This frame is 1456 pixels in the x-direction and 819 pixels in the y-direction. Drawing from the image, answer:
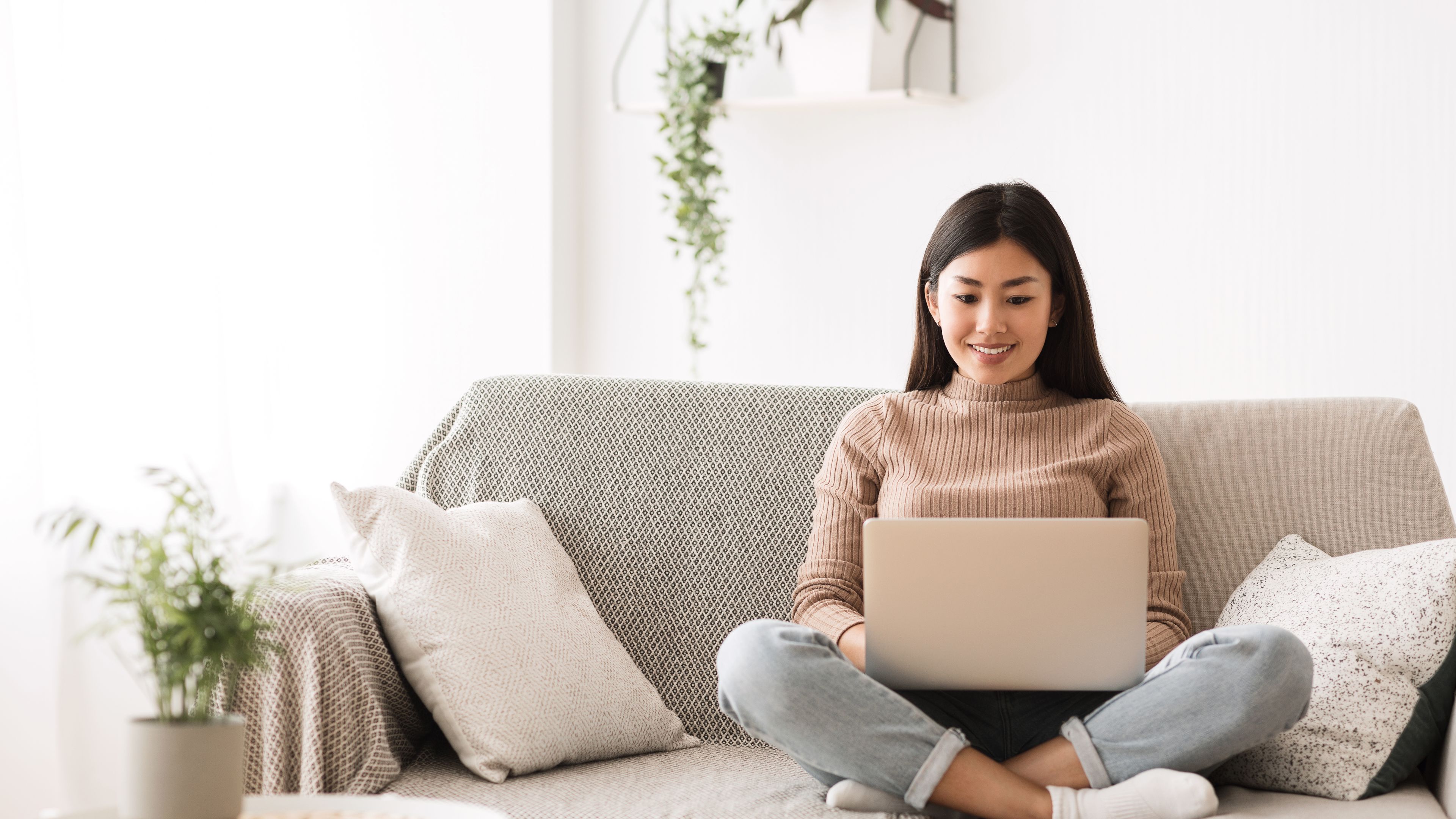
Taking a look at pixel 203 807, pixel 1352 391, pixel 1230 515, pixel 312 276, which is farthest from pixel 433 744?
pixel 1352 391

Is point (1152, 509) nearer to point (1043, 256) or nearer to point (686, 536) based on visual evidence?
point (1043, 256)

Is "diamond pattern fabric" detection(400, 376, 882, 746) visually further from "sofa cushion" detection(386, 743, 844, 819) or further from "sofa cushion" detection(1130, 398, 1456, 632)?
"sofa cushion" detection(1130, 398, 1456, 632)

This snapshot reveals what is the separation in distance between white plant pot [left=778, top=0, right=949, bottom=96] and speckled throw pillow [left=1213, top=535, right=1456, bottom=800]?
1.60 meters

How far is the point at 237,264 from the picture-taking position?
270 centimetres

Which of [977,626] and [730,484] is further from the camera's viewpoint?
[730,484]

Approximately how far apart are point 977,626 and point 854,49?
5.63ft

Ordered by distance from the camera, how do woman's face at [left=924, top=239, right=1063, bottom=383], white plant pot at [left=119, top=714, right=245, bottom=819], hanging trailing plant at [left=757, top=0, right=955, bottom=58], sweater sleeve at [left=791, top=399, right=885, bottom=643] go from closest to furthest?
white plant pot at [left=119, top=714, right=245, bottom=819] → sweater sleeve at [left=791, top=399, right=885, bottom=643] → woman's face at [left=924, top=239, right=1063, bottom=383] → hanging trailing plant at [left=757, top=0, right=955, bottom=58]

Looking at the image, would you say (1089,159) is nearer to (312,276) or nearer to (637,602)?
(637,602)

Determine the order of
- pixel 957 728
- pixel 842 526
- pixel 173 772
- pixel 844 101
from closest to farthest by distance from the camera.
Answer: pixel 173 772, pixel 957 728, pixel 842 526, pixel 844 101

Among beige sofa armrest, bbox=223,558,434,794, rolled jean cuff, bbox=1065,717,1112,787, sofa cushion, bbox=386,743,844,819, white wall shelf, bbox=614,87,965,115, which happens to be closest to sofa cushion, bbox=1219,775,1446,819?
rolled jean cuff, bbox=1065,717,1112,787

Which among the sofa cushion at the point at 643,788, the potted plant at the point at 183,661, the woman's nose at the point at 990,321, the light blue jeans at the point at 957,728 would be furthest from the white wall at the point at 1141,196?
the potted plant at the point at 183,661

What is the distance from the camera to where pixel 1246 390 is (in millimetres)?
2646

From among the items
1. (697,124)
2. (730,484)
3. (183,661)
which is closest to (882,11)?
(697,124)

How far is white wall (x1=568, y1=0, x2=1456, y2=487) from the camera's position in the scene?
2.50 metres
